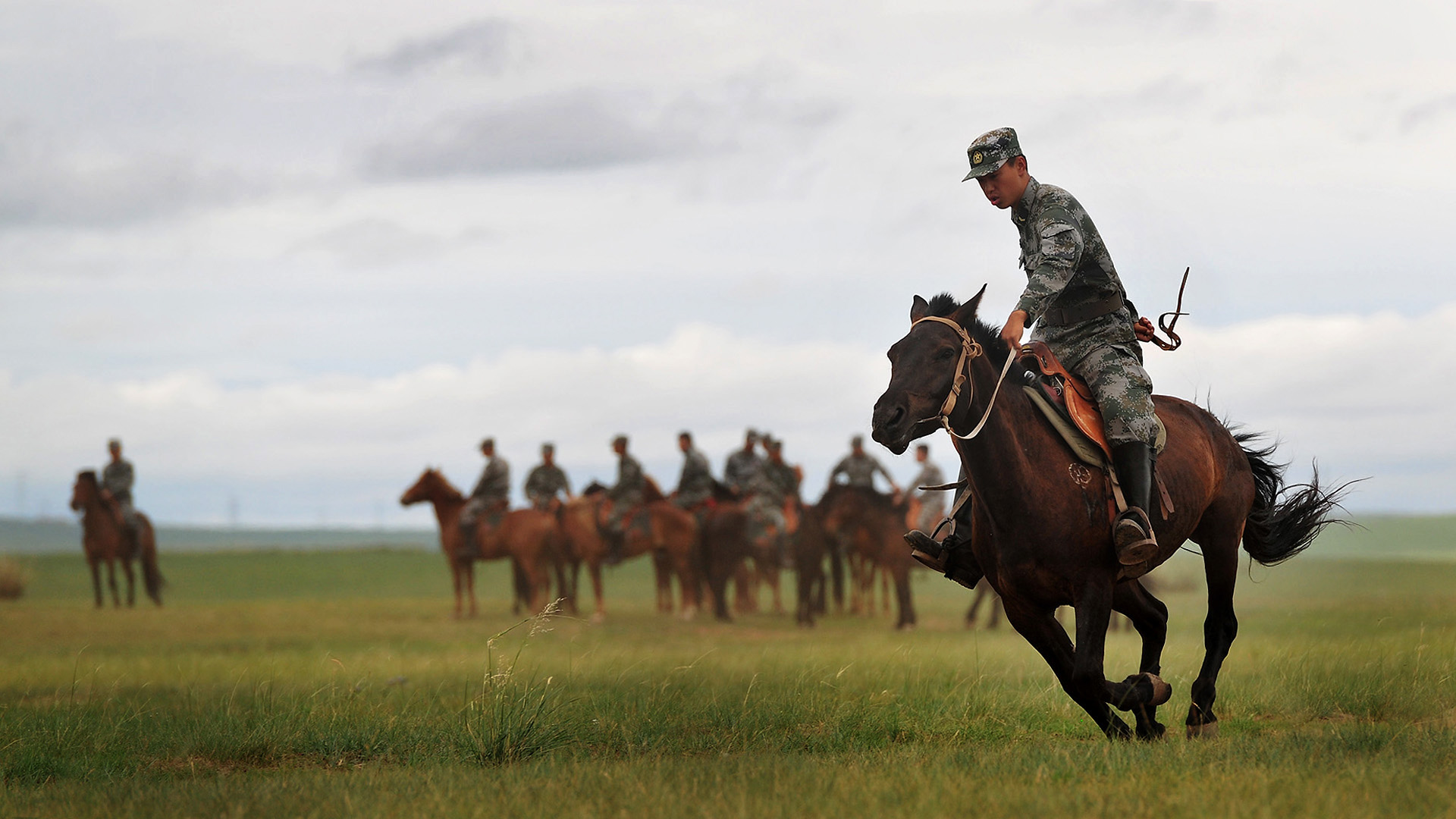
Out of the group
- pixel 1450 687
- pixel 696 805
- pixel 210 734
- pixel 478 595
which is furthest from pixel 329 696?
pixel 478 595

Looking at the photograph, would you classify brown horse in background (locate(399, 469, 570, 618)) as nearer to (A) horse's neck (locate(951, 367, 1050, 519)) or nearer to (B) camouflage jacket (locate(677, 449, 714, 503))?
(B) camouflage jacket (locate(677, 449, 714, 503))

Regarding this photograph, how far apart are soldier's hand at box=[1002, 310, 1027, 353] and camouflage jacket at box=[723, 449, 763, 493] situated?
1873 centimetres

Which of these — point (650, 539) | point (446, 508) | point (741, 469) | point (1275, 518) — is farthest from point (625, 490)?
point (1275, 518)

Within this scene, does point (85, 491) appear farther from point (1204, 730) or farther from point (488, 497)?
point (1204, 730)

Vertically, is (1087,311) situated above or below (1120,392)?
above

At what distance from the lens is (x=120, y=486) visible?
27.9 metres

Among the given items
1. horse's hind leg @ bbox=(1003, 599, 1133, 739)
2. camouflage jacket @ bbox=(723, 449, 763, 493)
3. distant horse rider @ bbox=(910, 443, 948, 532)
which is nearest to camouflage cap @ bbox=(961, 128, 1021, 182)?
horse's hind leg @ bbox=(1003, 599, 1133, 739)

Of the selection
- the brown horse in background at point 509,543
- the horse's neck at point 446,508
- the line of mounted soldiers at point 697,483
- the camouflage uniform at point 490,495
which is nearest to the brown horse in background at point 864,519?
Answer: the line of mounted soldiers at point 697,483

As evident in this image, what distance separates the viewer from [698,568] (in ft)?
80.0

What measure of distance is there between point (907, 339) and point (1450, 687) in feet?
16.4

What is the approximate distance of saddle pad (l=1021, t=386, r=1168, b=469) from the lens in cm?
664

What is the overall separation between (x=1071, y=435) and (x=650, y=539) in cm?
1786

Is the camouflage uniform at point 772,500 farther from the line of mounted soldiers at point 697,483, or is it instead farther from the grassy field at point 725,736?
the grassy field at point 725,736

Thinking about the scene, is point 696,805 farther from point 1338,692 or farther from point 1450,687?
point 1450,687
